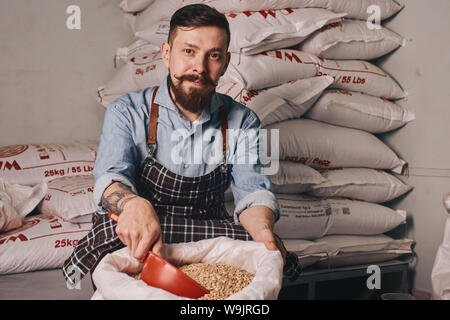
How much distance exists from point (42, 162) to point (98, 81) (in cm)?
61

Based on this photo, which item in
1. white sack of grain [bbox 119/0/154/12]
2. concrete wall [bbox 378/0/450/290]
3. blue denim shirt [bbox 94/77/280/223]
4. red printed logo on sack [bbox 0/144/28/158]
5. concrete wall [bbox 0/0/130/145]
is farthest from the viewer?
white sack of grain [bbox 119/0/154/12]

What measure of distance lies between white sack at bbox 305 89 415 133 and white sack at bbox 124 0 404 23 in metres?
0.35

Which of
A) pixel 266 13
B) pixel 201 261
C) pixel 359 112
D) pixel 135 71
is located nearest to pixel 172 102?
pixel 201 261

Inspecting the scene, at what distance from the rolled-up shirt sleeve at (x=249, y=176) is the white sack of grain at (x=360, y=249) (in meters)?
A: 0.70

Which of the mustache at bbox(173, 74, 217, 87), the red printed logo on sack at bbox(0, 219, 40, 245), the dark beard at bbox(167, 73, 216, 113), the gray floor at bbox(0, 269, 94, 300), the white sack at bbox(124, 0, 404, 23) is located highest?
the white sack at bbox(124, 0, 404, 23)

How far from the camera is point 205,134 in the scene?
1.15 metres

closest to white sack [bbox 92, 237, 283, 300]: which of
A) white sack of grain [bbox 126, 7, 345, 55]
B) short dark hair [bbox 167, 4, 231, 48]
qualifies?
short dark hair [bbox 167, 4, 231, 48]

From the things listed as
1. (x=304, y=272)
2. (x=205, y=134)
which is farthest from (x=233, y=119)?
(x=304, y=272)

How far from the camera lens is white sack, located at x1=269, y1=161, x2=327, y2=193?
1623 mm

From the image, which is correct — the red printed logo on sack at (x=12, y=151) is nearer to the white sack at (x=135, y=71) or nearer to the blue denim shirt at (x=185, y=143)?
the white sack at (x=135, y=71)

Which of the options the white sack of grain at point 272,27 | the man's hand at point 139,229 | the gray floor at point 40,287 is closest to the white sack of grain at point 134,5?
the white sack of grain at point 272,27

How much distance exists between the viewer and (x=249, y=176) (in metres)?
1.12

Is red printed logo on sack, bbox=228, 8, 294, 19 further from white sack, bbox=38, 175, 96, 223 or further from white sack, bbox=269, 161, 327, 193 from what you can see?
white sack, bbox=38, 175, 96, 223

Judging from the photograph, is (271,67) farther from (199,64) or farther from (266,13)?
(199,64)
